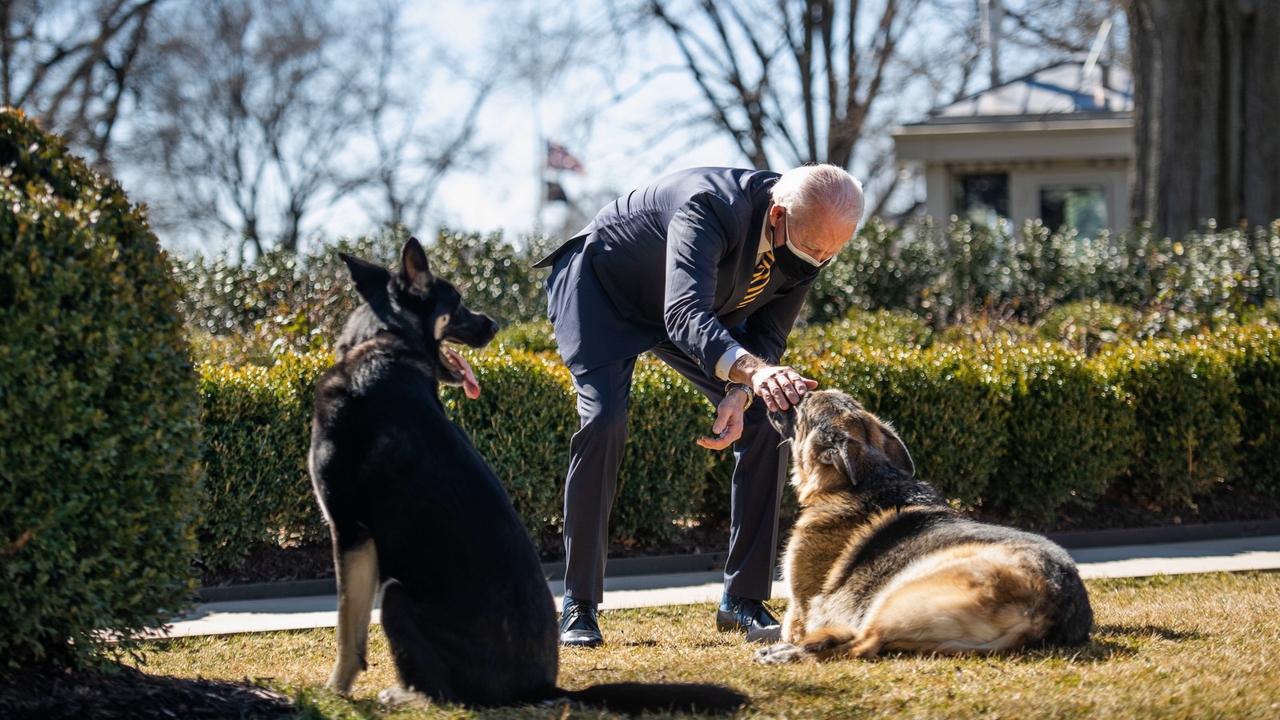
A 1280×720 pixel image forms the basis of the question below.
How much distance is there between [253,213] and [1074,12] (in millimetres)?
25738

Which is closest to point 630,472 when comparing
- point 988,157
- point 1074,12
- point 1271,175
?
point 1271,175

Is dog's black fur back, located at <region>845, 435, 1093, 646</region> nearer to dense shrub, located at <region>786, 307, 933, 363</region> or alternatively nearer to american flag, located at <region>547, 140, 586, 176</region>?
dense shrub, located at <region>786, 307, 933, 363</region>

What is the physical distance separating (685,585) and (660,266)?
8.10 ft

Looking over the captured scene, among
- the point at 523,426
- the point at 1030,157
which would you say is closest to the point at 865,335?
the point at 523,426

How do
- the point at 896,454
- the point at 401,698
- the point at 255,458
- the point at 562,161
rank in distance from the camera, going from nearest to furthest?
1. the point at 401,698
2. the point at 896,454
3. the point at 255,458
4. the point at 562,161

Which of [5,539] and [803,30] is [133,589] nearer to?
[5,539]

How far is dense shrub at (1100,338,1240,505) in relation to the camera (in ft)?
25.2

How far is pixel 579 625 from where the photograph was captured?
15.8ft

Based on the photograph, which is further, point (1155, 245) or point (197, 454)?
point (1155, 245)

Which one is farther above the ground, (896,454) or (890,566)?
(896,454)

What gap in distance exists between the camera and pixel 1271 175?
13.7 metres

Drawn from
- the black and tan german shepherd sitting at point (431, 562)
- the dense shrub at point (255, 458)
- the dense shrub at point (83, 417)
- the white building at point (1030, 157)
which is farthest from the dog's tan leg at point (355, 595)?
the white building at point (1030, 157)

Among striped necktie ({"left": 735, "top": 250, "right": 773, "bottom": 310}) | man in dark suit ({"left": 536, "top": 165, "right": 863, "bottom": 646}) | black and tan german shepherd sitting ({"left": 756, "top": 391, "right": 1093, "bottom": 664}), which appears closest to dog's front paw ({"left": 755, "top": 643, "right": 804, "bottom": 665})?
black and tan german shepherd sitting ({"left": 756, "top": 391, "right": 1093, "bottom": 664})

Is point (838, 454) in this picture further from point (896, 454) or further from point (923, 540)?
point (923, 540)
